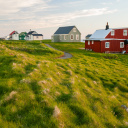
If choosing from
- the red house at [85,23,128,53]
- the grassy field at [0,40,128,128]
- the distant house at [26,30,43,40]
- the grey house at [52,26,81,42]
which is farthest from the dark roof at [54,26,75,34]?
the grassy field at [0,40,128,128]

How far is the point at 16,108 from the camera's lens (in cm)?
686

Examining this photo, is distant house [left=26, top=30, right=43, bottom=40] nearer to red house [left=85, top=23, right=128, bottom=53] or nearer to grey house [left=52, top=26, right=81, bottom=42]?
grey house [left=52, top=26, right=81, bottom=42]

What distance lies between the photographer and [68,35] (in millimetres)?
74812

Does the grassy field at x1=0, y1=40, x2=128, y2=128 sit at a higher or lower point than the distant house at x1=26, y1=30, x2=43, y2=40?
lower

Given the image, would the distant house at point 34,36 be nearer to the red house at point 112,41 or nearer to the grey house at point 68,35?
the grey house at point 68,35

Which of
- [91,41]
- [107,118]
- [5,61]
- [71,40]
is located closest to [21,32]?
[71,40]

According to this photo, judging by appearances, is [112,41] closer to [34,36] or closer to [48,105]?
[48,105]

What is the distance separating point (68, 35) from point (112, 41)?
3828 cm

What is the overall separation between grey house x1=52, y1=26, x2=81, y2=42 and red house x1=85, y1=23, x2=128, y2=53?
35.4 m

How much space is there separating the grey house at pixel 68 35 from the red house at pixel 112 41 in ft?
116

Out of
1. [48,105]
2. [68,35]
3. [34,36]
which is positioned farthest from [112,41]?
[34,36]

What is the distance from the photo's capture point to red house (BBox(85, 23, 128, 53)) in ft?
A: 126

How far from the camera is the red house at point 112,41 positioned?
38375 millimetres

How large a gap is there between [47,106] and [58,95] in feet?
4.81
